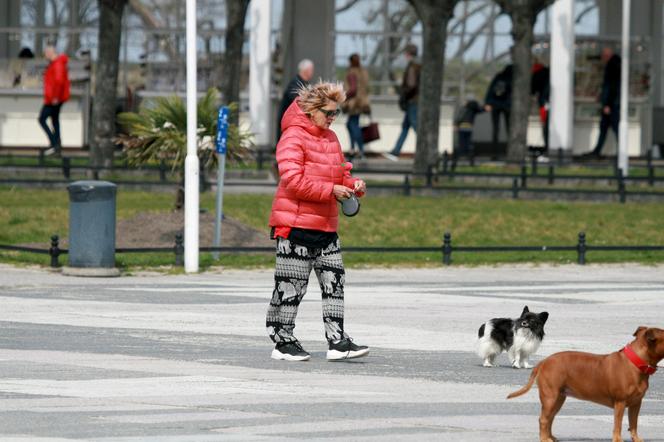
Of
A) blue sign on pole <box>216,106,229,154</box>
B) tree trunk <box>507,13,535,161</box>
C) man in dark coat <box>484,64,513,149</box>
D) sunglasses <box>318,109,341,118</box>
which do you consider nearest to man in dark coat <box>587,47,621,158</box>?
man in dark coat <box>484,64,513,149</box>

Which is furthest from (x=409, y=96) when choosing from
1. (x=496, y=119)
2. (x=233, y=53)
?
(x=233, y=53)

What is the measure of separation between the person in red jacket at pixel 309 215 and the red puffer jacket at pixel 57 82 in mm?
21836

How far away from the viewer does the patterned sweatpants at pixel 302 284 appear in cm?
1190

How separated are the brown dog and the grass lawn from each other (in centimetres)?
1260

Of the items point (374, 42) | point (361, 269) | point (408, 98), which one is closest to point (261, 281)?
point (361, 269)

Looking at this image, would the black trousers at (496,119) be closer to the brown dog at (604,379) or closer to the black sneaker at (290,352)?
the black sneaker at (290,352)

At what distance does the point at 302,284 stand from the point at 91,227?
24.4 feet

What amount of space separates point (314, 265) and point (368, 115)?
24.8m

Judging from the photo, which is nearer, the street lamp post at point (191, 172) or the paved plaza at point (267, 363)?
the paved plaza at point (267, 363)

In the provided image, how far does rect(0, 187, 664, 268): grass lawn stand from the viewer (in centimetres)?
2245

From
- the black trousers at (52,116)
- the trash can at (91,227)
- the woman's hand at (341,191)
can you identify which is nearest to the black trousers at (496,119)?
the black trousers at (52,116)

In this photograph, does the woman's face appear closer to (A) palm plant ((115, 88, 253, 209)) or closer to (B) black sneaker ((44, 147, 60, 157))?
(A) palm plant ((115, 88, 253, 209))

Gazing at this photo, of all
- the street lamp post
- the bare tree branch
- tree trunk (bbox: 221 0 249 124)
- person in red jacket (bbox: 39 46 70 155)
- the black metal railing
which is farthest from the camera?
the bare tree branch

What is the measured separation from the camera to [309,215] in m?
11.8
